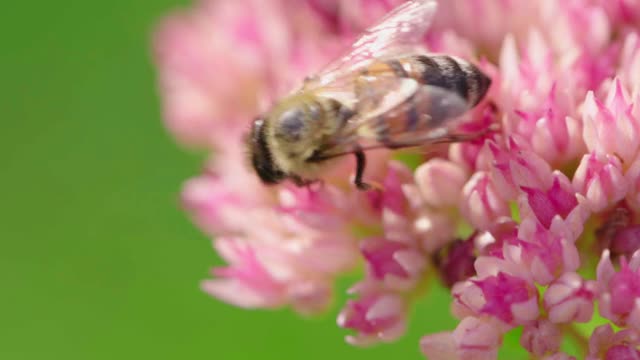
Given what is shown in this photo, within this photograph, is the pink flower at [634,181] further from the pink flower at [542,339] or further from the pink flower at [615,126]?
the pink flower at [542,339]

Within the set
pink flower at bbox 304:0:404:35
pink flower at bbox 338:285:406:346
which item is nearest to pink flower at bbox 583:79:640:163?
pink flower at bbox 338:285:406:346

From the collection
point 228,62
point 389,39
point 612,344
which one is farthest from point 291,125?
point 228,62

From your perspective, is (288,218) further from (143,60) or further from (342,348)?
(143,60)

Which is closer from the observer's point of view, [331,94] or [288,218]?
[331,94]

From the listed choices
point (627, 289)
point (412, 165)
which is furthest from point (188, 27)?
point (627, 289)

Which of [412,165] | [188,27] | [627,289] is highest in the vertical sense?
[188,27]

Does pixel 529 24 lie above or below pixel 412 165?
above
